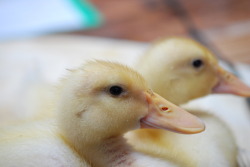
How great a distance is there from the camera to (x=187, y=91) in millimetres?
782

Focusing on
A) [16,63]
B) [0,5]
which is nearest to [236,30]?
[16,63]

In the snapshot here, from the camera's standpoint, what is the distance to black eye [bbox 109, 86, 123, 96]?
61 centimetres

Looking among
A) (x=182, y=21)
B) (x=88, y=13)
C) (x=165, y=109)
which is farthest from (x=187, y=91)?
(x=88, y=13)

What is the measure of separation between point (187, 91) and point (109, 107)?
0.74ft

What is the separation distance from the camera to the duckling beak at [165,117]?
62cm

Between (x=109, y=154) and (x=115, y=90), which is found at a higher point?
(x=115, y=90)

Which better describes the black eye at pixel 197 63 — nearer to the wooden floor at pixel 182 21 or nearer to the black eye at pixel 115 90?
the black eye at pixel 115 90

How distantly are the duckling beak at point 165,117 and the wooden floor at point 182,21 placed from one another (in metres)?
0.77

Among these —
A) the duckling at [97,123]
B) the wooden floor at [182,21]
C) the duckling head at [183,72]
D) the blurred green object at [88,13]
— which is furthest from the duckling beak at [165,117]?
the blurred green object at [88,13]

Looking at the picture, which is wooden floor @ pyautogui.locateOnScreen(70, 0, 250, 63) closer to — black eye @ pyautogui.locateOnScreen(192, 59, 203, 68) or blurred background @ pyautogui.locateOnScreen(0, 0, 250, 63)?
blurred background @ pyautogui.locateOnScreen(0, 0, 250, 63)

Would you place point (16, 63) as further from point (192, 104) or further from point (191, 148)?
point (191, 148)

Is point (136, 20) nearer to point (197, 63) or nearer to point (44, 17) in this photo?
point (44, 17)

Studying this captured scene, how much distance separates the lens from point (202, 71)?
795mm

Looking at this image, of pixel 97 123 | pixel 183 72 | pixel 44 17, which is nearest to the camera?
pixel 97 123
